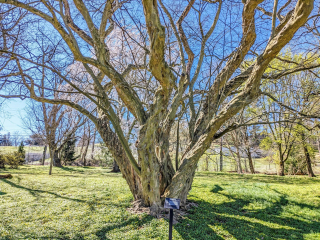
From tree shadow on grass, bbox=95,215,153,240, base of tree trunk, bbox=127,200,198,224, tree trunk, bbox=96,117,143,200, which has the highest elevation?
tree trunk, bbox=96,117,143,200

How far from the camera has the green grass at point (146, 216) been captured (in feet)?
12.5

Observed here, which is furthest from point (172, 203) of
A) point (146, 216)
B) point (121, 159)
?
point (121, 159)

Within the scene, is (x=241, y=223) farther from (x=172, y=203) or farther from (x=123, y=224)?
(x=123, y=224)

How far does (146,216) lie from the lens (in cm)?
442

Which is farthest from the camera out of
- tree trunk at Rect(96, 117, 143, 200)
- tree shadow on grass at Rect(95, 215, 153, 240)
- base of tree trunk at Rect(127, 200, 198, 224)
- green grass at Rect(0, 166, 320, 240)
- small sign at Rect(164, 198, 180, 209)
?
tree trunk at Rect(96, 117, 143, 200)

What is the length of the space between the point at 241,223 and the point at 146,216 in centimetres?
218

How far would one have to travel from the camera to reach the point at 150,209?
178 inches

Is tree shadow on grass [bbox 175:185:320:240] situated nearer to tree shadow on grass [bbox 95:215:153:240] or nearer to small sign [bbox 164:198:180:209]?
tree shadow on grass [bbox 95:215:153:240]

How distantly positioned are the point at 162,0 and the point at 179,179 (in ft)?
14.5

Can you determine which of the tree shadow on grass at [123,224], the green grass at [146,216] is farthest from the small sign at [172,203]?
the tree shadow on grass at [123,224]

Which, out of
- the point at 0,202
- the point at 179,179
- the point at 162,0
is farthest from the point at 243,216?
the point at 0,202

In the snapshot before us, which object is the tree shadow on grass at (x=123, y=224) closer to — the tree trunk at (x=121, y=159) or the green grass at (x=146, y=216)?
the green grass at (x=146, y=216)

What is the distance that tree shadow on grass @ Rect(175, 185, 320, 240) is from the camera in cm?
386

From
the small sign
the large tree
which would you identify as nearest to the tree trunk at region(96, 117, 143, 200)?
the large tree
